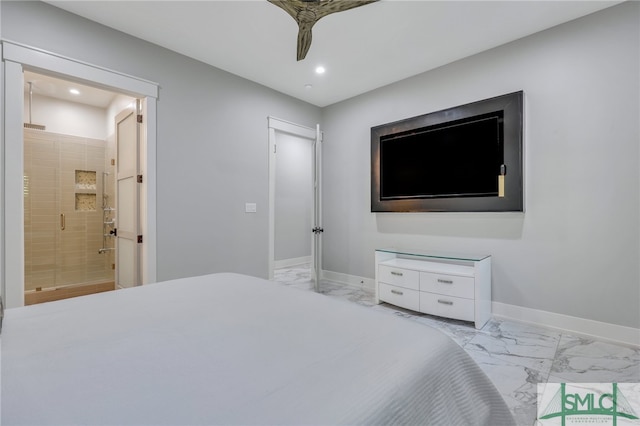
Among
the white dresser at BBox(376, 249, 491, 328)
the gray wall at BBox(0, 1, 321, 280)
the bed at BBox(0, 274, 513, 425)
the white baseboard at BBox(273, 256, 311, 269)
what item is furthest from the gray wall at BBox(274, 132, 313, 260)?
the bed at BBox(0, 274, 513, 425)

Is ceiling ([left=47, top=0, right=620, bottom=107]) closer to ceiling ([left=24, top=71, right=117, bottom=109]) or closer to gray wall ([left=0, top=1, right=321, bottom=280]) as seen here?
gray wall ([left=0, top=1, right=321, bottom=280])

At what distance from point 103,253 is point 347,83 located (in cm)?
447

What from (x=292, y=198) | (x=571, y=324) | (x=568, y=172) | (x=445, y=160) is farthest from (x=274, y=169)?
(x=571, y=324)

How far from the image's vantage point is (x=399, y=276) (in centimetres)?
313

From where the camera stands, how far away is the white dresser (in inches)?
106

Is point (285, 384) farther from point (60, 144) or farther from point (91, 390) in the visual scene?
point (60, 144)

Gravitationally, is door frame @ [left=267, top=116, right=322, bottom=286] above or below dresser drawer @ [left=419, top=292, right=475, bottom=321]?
above

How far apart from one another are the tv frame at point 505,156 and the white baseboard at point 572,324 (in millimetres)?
961

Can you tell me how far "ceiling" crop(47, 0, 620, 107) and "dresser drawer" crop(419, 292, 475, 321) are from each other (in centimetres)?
245

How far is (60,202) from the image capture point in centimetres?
420

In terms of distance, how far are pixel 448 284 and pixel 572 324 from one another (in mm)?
1020

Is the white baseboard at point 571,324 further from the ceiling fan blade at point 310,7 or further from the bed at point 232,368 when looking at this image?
the ceiling fan blade at point 310,7

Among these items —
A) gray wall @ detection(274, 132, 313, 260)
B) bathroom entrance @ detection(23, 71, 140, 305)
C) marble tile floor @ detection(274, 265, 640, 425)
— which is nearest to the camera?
marble tile floor @ detection(274, 265, 640, 425)

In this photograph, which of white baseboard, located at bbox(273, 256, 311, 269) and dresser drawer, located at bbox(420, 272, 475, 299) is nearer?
dresser drawer, located at bbox(420, 272, 475, 299)
